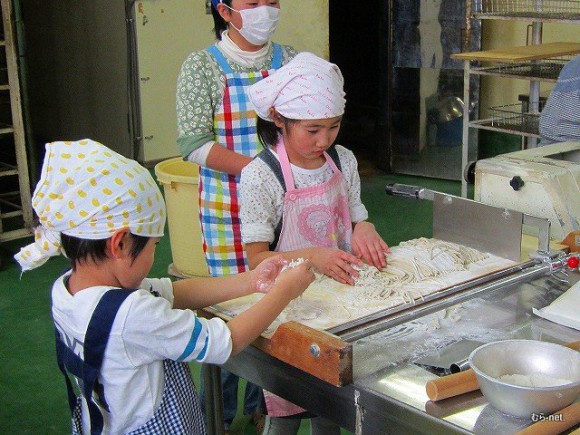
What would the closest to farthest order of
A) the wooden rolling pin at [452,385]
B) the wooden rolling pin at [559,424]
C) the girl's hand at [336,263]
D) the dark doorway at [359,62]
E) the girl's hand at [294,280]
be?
the wooden rolling pin at [559,424] < the wooden rolling pin at [452,385] < the girl's hand at [294,280] < the girl's hand at [336,263] < the dark doorway at [359,62]

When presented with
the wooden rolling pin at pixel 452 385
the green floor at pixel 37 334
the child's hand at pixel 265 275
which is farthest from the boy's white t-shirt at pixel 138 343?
the green floor at pixel 37 334

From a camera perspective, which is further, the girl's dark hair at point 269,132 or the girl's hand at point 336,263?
the girl's dark hair at point 269,132

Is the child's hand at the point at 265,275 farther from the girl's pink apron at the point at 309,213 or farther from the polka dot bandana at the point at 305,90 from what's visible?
the polka dot bandana at the point at 305,90

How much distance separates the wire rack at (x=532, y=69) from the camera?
4.81 metres

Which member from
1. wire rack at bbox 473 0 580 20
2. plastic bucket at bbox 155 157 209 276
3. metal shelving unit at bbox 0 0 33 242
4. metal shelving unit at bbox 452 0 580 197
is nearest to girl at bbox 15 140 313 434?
plastic bucket at bbox 155 157 209 276

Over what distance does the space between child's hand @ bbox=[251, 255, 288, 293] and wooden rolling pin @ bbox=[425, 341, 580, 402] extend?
515 mm

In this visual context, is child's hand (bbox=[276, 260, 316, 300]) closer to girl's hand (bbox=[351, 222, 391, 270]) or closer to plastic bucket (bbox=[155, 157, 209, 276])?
girl's hand (bbox=[351, 222, 391, 270])

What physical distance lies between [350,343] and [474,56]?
3.63m

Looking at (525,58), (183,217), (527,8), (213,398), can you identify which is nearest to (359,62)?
(527,8)

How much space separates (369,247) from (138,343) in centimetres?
77

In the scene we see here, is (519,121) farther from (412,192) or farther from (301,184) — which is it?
(301,184)

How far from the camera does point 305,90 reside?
1960mm

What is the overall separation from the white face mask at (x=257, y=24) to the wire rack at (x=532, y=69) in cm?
268

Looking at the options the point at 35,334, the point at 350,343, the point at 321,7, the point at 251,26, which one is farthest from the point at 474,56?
the point at 350,343
